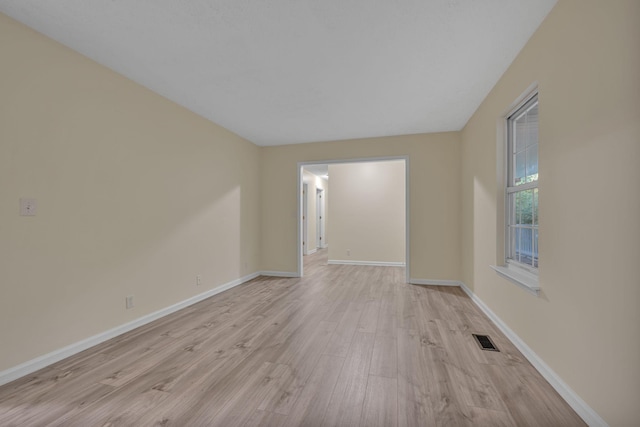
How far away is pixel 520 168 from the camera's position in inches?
100

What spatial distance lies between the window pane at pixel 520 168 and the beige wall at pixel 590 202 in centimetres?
61

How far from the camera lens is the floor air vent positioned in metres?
2.31

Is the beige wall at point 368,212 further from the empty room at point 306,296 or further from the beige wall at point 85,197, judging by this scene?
the beige wall at point 85,197

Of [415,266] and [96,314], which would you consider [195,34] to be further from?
[415,266]

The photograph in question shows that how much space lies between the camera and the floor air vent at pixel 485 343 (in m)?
2.31

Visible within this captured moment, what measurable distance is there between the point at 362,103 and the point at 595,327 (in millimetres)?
2812

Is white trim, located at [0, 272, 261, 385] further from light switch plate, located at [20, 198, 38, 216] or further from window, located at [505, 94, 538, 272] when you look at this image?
window, located at [505, 94, 538, 272]

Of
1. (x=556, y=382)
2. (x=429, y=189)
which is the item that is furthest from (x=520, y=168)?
(x=429, y=189)

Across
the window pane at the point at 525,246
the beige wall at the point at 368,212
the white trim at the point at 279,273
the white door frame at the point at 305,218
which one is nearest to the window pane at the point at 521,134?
the window pane at the point at 525,246

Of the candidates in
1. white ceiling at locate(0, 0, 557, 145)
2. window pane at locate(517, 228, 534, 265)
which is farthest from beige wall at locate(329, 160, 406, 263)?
window pane at locate(517, 228, 534, 265)

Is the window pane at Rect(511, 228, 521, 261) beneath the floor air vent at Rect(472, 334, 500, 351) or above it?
above

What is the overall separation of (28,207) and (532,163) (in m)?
3.91

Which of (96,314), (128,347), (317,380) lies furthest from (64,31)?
(317,380)

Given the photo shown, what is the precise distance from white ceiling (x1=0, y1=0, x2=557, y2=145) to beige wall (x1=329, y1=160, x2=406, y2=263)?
297cm
